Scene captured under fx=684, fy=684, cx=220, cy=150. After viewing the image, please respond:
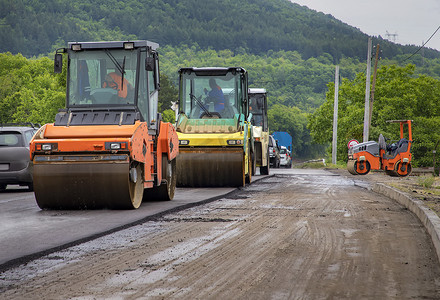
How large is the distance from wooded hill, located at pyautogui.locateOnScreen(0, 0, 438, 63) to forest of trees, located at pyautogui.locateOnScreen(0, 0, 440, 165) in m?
0.27

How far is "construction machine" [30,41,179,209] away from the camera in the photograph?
11812 mm

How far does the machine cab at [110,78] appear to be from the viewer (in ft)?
43.1

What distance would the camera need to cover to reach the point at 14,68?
10069 centimetres

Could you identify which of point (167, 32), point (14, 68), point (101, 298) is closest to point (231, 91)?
point (101, 298)

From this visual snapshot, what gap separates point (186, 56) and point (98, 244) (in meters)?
134

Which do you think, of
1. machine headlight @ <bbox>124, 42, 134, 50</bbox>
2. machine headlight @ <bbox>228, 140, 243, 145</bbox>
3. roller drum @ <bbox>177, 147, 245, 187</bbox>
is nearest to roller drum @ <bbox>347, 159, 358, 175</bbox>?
roller drum @ <bbox>177, 147, 245, 187</bbox>

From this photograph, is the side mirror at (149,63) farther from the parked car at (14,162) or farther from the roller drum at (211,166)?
the parked car at (14,162)

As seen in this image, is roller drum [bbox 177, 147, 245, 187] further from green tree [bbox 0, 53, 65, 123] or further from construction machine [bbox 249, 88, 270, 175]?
green tree [bbox 0, 53, 65, 123]

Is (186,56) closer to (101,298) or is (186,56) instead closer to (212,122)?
(212,122)

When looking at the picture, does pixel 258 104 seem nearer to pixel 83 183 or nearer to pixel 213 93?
pixel 213 93

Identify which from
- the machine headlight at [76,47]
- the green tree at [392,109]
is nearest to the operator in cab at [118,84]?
the machine headlight at [76,47]

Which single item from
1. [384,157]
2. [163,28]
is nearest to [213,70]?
[384,157]

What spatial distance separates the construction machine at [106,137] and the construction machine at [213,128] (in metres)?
3.70

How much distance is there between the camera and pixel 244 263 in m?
6.93
